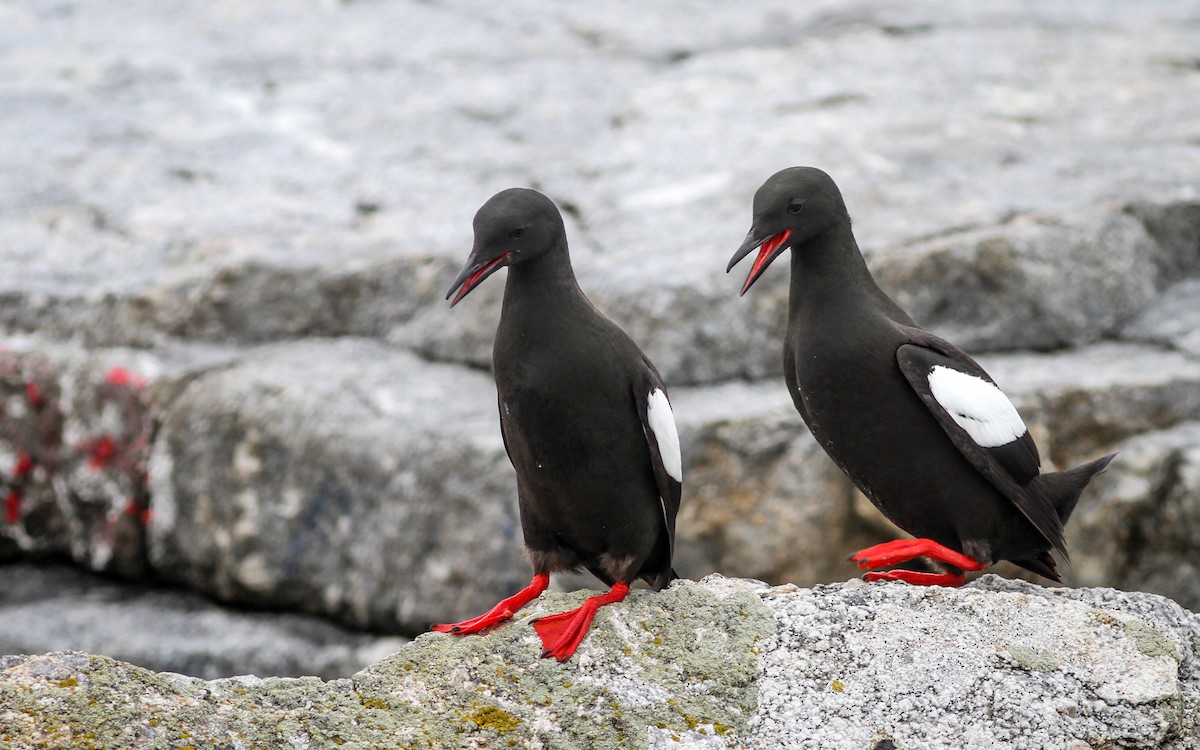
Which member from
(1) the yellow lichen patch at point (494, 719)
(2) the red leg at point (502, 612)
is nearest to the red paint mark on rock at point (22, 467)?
(2) the red leg at point (502, 612)

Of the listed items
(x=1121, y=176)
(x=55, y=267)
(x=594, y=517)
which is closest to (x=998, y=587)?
(x=594, y=517)

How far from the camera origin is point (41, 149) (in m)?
10.5

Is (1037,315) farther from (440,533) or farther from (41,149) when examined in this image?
(41,149)

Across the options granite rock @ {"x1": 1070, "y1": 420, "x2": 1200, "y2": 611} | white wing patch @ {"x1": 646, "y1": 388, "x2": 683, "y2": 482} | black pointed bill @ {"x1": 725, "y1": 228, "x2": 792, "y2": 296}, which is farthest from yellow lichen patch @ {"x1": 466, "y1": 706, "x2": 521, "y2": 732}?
granite rock @ {"x1": 1070, "y1": 420, "x2": 1200, "y2": 611}

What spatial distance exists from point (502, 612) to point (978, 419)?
195 centimetres

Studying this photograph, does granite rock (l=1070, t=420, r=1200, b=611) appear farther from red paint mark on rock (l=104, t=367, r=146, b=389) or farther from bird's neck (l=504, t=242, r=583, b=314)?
red paint mark on rock (l=104, t=367, r=146, b=389)

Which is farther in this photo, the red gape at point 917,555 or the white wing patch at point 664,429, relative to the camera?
the red gape at point 917,555

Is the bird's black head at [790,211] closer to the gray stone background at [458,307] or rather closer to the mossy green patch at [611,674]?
the mossy green patch at [611,674]

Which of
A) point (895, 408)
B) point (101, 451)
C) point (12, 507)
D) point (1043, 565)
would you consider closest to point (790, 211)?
point (895, 408)

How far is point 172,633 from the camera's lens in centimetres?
818

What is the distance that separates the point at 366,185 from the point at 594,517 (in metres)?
6.16

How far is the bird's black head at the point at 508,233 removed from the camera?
14.5 ft

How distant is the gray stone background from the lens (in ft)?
25.1

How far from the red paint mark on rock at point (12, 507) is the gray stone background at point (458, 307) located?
22 millimetres
